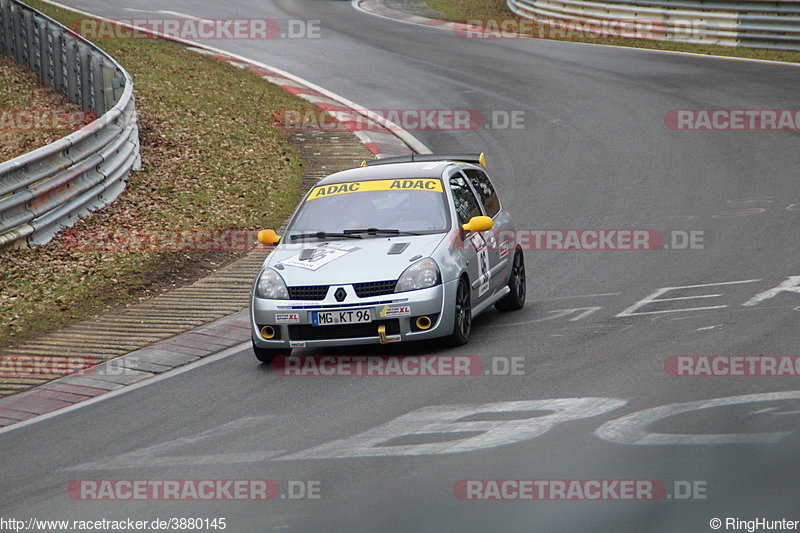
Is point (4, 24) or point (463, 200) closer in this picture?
point (463, 200)

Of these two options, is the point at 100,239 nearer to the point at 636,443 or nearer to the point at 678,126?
the point at 636,443

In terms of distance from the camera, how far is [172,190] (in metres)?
16.8

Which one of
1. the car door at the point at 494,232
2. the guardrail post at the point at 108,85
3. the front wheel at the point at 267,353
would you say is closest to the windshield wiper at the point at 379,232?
the car door at the point at 494,232

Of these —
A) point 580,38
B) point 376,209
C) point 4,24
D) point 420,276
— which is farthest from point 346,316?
point 580,38

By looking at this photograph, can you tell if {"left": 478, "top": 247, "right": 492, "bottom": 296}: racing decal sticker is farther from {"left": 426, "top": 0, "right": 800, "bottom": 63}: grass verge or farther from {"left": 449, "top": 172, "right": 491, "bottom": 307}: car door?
{"left": 426, "top": 0, "right": 800, "bottom": 63}: grass verge

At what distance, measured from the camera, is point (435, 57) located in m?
29.2

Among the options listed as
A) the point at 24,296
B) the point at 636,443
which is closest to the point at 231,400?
the point at 636,443

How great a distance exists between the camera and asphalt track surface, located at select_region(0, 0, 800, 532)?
6098 millimetres

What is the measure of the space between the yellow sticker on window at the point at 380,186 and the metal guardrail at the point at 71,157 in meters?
4.16

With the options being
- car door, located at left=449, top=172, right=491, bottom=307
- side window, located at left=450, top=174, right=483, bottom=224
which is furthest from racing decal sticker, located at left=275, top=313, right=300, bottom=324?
side window, located at left=450, top=174, right=483, bottom=224

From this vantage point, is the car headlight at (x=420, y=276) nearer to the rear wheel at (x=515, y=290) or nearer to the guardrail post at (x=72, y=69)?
the rear wheel at (x=515, y=290)

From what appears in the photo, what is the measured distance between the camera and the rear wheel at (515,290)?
11383 mm

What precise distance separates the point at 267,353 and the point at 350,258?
1079 millimetres

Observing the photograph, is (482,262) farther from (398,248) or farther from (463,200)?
(398,248)
